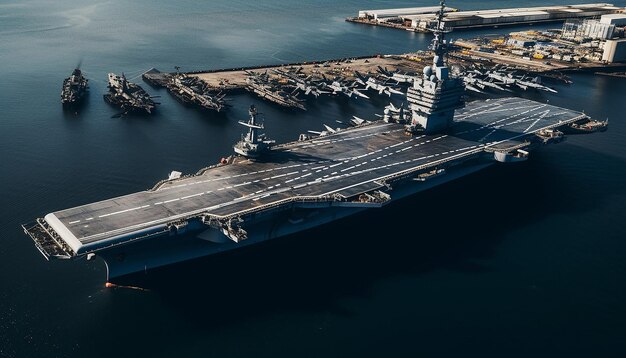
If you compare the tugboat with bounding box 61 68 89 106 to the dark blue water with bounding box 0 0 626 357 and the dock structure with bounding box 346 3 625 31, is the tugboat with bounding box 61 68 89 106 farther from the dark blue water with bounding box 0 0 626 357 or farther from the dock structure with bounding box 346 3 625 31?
the dock structure with bounding box 346 3 625 31

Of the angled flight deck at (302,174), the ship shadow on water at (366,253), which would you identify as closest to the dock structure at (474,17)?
the angled flight deck at (302,174)

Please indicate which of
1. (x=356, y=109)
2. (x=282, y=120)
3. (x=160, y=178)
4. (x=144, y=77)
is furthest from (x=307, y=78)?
(x=160, y=178)

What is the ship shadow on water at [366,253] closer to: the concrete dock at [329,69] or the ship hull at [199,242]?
the ship hull at [199,242]

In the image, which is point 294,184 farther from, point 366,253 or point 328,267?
point 366,253

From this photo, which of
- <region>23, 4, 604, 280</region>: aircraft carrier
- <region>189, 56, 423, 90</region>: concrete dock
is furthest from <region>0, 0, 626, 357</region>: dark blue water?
<region>189, 56, 423, 90</region>: concrete dock

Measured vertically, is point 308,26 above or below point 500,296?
above

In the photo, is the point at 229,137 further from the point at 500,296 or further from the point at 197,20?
the point at 197,20
